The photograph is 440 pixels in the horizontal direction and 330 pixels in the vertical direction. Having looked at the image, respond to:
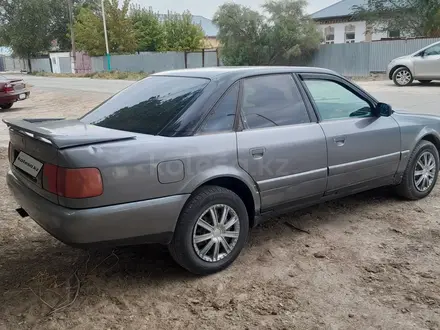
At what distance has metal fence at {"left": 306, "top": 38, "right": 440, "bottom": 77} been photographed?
2466 centimetres

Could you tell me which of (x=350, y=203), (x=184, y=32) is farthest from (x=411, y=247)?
(x=184, y=32)

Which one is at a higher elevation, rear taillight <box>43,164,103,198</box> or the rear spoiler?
the rear spoiler

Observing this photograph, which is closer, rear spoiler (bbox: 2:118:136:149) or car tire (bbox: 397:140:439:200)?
rear spoiler (bbox: 2:118:136:149)

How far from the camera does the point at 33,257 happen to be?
3.80m

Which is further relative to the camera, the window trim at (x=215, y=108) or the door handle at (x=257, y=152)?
the door handle at (x=257, y=152)

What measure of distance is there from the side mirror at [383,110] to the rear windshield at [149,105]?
180 cm

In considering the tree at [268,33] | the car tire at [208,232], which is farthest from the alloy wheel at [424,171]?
the tree at [268,33]

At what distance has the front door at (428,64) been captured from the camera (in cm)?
1681

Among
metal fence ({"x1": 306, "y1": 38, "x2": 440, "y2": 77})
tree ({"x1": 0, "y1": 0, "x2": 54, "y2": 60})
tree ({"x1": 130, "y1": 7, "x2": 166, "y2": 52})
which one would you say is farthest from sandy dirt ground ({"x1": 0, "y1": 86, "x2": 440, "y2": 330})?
tree ({"x1": 0, "y1": 0, "x2": 54, "y2": 60})

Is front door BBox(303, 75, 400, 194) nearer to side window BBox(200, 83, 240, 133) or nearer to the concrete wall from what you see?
side window BBox(200, 83, 240, 133)

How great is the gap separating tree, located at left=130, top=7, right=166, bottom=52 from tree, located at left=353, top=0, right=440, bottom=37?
2082 centimetres

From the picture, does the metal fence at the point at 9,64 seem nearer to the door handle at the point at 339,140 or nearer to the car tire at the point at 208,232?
the door handle at the point at 339,140

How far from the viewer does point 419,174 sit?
4.93m

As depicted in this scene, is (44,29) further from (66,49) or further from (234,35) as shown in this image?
(234,35)
